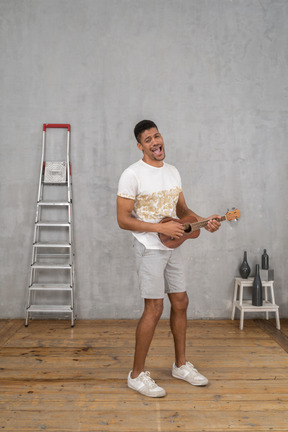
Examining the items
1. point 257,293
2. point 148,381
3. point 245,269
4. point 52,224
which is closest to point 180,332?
point 148,381

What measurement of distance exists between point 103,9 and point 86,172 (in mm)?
1638

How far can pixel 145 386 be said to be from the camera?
7.24ft

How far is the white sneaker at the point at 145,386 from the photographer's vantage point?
2.18 m

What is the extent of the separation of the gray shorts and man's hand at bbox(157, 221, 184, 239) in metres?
0.15

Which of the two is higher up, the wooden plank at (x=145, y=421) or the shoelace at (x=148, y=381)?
the shoelace at (x=148, y=381)

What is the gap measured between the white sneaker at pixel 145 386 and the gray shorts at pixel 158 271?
1.60 ft

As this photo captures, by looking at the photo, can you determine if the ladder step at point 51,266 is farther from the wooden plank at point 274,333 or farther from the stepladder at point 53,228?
the wooden plank at point 274,333

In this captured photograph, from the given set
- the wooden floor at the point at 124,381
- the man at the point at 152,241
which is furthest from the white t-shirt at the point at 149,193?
the wooden floor at the point at 124,381

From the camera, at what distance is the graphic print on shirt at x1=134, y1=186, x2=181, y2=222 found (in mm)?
2352

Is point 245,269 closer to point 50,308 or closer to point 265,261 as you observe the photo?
point 265,261

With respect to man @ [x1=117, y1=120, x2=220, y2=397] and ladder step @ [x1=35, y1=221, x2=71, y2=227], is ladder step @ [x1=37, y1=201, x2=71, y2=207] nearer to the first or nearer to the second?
ladder step @ [x1=35, y1=221, x2=71, y2=227]

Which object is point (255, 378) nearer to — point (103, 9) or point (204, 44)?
point (204, 44)

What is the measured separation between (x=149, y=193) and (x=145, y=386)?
1164 mm

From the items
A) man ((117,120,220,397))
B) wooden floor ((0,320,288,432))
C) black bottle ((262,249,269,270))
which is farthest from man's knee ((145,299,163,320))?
black bottle ((262,249,269,270))
